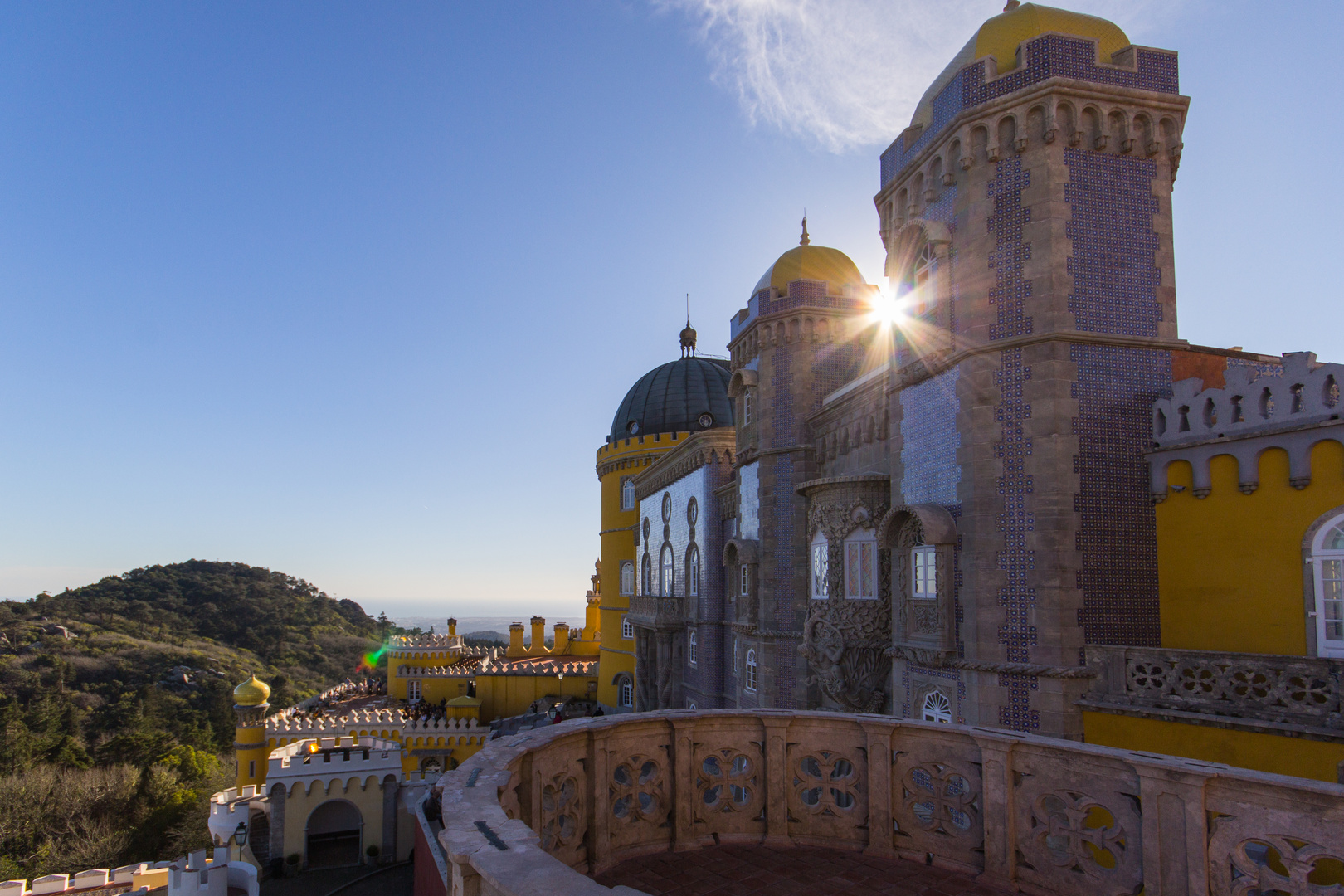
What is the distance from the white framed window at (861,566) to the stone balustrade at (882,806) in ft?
28.0

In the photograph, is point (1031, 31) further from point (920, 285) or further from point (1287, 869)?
point (1287, 869)

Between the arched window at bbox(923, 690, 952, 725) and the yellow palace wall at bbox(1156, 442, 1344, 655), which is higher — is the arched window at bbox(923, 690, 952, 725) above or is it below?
below

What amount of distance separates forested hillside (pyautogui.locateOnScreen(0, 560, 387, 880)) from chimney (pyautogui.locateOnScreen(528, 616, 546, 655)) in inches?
729

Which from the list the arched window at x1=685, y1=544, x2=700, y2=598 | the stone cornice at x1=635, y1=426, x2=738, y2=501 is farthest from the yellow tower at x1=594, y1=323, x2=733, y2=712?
the arched window at x1=685, y1=544, x2=700, y2=598

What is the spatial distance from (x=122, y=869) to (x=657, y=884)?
93.7ft

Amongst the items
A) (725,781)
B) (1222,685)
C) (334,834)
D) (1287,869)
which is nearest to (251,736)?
(334,834)

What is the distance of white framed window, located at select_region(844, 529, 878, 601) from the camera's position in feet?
48.3

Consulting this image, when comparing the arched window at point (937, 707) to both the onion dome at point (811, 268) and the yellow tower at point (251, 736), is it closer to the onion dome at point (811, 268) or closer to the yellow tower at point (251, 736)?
the onion dome at point (811, 268)

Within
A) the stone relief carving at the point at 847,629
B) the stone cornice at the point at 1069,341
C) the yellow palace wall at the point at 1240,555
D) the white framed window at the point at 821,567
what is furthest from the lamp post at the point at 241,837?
the yellow palace wall at the point at 1240,555

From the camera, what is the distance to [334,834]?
88.8 feet

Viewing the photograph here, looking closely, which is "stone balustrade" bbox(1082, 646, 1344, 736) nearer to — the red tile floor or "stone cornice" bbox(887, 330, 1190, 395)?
"stone cornice" bbox(887, 330, 1190, 395)

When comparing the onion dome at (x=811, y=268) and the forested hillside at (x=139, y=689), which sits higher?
the onion dome at (x=811, y=268)

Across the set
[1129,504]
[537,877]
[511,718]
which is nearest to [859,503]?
[1129,504]

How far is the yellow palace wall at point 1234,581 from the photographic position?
28.2 ft
